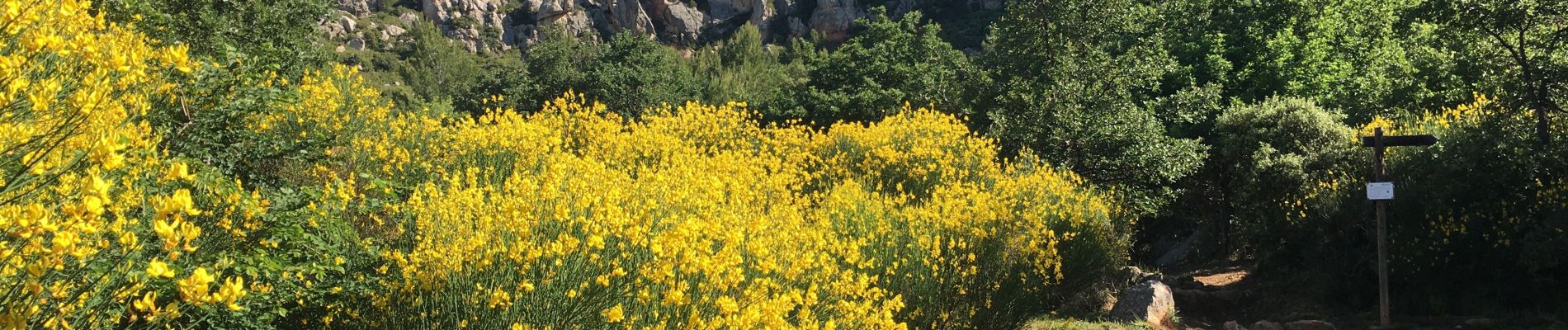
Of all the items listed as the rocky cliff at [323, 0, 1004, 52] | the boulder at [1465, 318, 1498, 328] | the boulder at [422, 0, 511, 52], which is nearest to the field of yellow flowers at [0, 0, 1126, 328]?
the boulder at [1465, 318, 1498, 328]

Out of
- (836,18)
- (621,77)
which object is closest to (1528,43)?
(621,77)

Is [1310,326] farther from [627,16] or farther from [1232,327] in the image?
[627,16]

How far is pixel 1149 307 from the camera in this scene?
1238 cm

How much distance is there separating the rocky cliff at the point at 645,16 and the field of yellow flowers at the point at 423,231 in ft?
303

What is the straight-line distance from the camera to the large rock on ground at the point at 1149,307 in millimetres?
12302

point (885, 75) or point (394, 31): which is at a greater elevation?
point (394, 31)

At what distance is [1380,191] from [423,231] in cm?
980

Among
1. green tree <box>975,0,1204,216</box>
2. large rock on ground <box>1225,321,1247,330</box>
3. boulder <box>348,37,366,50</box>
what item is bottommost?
large rock on ground <box>1225,321,1247,330</box>

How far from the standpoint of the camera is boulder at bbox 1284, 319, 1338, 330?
12.0 metres

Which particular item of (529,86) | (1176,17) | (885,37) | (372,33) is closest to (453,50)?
(372,33)

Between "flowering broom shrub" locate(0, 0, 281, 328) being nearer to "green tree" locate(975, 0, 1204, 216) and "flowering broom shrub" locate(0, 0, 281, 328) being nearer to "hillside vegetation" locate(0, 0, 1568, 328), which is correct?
"hillside vegetation" locate(0, 0, 1568, 328)

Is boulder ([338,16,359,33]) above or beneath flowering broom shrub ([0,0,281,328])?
above

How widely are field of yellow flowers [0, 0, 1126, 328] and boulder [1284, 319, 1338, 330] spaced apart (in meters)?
2.80

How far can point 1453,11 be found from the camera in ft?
37.9
